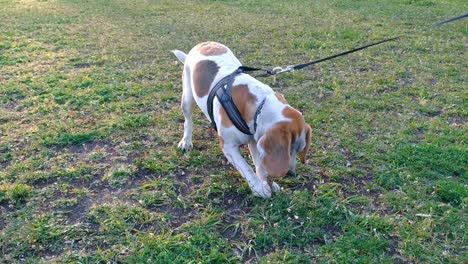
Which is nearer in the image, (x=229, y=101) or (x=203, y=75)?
(x=229, y=101)

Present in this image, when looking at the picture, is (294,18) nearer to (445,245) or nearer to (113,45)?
(113,45)

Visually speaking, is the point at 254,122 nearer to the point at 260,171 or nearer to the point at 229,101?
the point at 229,101

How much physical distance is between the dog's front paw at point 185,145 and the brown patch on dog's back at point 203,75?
27.2 inches

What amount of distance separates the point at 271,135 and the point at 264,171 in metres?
0.43

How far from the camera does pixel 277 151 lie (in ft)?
12.4

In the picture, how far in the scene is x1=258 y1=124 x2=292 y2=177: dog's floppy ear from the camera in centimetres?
377

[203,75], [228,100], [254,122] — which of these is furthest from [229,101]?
[203,75]

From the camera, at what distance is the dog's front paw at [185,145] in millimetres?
5211

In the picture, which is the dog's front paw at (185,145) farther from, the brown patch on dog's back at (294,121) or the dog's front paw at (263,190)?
the brown patch on dog's back at (294,121)

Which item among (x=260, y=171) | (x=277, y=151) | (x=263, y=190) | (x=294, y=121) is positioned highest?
(x=294, y=121)

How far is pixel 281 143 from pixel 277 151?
8 cm

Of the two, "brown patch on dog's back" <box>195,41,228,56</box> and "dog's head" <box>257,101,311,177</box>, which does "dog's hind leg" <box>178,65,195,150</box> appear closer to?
"brown patch on dog's back" <box>195,41,228,56</box>

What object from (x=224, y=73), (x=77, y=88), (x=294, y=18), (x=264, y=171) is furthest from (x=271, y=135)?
(x=294, y=18)

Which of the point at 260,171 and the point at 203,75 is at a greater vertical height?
the point at 203,75
